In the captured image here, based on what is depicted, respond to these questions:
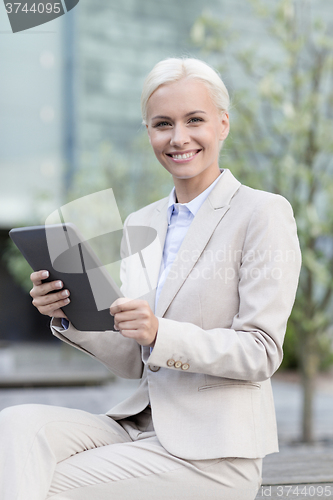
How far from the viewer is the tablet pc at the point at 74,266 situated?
52.9 inches

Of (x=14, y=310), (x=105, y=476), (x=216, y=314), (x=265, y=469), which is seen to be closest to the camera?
(x=105, y=476)

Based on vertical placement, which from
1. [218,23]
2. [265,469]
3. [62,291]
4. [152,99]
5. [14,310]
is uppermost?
[218,23]

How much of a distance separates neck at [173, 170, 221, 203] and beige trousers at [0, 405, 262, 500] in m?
0.79

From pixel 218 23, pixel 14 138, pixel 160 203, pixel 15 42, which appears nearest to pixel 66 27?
pixel 15 42

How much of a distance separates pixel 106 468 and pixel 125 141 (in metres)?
9.89

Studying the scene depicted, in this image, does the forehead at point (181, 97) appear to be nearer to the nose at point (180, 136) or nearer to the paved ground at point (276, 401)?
the nose at point (180, 136)

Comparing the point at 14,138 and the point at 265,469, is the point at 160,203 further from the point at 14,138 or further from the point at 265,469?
the point at 14,138

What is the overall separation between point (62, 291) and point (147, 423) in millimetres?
521

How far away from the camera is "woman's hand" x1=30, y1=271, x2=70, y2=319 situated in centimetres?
151

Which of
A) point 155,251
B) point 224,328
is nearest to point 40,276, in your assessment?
point 155,251

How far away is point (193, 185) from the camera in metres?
1.79

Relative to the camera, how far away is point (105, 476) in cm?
145

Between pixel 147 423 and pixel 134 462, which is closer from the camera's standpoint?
pixel 134 462

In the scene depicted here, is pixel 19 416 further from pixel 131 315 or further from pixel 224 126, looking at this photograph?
pixel 224 126
